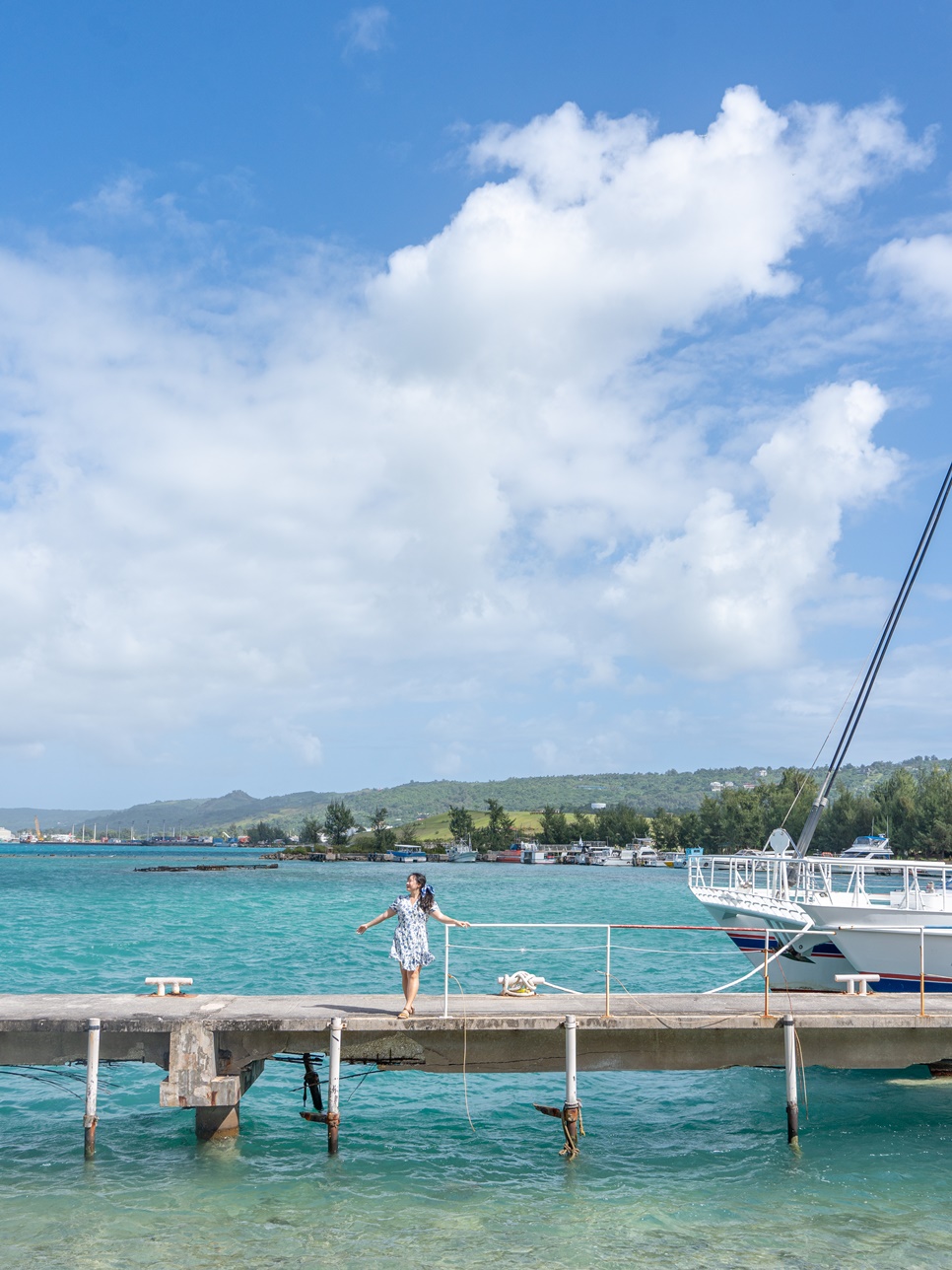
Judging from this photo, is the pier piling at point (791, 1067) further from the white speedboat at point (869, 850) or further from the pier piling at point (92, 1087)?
the white speedboat at point (869, 850)

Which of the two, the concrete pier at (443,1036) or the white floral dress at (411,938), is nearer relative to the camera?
the concrete pier at (443,1036)

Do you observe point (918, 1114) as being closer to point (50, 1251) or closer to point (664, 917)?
point (50, 1251)

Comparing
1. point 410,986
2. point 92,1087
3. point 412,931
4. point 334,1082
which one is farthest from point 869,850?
point 92,1087

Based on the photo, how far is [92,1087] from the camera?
17.8 metres

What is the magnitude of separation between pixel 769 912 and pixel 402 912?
14.1m

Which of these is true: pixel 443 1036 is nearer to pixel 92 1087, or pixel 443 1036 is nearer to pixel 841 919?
pixel 92 1087

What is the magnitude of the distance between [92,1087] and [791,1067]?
464 inches

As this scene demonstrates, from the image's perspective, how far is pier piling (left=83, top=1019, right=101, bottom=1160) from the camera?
679 inches

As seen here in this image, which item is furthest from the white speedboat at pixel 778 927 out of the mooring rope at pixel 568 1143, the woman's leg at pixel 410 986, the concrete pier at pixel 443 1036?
the woman's leg at pixel 410 986

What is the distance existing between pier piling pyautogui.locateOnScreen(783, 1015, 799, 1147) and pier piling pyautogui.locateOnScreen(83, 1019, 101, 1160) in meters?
11.4

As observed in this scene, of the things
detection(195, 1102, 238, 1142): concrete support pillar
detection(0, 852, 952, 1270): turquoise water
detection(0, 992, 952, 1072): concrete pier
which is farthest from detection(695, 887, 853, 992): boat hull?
detection(195, 1102, 238, 1142): concrete support pillar

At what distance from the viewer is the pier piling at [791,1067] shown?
1803cm

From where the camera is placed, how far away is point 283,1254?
14.3 metres

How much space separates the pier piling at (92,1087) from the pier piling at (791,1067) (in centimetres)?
1141
